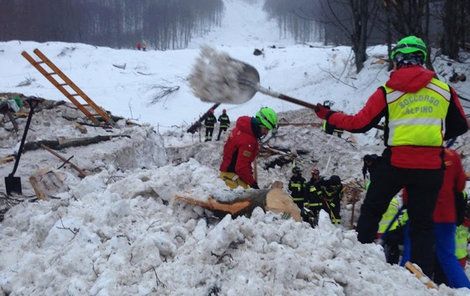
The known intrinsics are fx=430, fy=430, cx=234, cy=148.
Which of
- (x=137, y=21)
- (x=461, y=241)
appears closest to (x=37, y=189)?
(x=461, y=241)

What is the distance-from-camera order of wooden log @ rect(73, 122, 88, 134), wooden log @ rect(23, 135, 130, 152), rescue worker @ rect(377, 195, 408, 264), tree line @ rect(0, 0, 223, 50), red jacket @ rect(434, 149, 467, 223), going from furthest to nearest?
tree line @ rect(0, 0, 223, 50), wooden log @ rect(73, 122, 88, 134), wooden log @ rect(23, 135, 130, 152), rescue worker @ rect(377, 195, 408, 264), red jacket @ rect(434, 149, 467, 223)

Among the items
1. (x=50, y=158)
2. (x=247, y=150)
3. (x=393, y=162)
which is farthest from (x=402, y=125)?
(x=50, y=158)

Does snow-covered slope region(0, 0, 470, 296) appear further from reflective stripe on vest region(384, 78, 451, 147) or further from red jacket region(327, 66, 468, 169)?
reflective stripe on vest region(384, 78, 451, 147)

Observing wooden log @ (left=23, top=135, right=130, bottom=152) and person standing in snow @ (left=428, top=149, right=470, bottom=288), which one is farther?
wooden log @ (left=23, top=135, right=130, bottom=152)

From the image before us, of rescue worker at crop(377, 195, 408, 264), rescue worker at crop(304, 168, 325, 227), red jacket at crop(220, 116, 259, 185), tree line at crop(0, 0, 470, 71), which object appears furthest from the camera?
tree line at crop(0, 0, 470, 71)

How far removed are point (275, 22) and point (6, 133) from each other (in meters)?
80.3

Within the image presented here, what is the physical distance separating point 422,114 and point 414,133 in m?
0.15

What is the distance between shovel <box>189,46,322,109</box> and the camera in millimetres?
4738

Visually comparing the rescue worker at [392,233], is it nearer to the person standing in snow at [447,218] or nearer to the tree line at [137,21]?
the person standing in snow at [447,218]

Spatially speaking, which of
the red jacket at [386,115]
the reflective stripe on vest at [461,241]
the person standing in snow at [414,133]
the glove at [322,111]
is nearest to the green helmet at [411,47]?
the person standing in snow at [414,133]

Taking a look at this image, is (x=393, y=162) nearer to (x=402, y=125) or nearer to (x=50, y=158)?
(x=402, y=125)

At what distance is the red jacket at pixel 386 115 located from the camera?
→ 3.29 meters

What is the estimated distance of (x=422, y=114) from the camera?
3268 millimetres

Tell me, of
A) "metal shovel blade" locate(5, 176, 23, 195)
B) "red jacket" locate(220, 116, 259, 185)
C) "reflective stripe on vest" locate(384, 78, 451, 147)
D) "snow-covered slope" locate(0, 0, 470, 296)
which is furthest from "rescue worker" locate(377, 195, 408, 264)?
"metal shovel blade" locate(5, 176, 23, 195)
